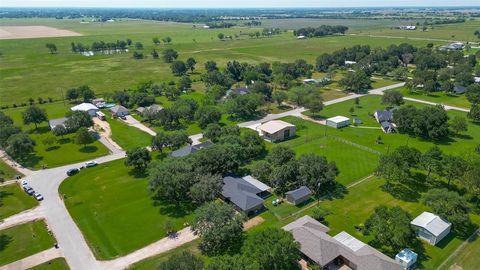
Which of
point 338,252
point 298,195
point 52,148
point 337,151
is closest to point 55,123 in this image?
point 52,148

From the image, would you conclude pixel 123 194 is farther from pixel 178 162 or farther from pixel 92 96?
pixel 92 96

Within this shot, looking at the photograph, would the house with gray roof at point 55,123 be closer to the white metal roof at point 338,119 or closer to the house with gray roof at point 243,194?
the house with gray roof at point 243,194

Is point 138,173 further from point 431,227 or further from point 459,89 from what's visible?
point 459,89

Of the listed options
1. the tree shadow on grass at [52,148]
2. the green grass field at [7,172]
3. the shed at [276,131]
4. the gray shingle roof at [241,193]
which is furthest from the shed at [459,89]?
the green grass field at [7,172]

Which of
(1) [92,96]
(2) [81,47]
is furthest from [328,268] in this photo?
(2) [81,47]

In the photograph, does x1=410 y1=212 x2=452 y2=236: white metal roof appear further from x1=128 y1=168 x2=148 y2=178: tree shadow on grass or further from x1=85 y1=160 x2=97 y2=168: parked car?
x1=85 y1=160 x2=97 y2=168: parked car
